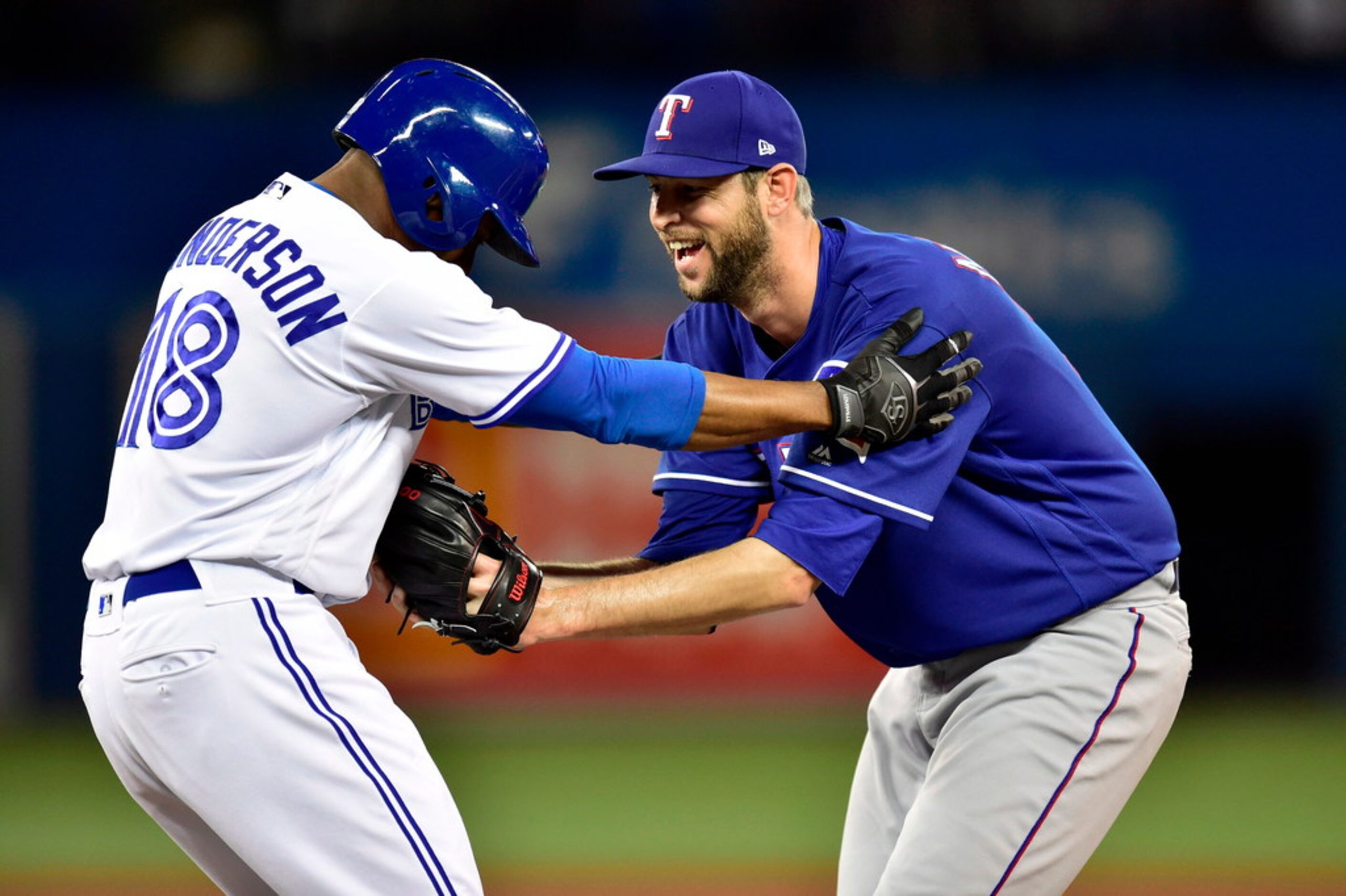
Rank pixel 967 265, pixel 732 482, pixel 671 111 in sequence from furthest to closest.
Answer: pixel 732 482, pixel 671 111, pixel 967 265

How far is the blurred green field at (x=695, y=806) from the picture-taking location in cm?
708

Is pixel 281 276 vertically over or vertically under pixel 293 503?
over

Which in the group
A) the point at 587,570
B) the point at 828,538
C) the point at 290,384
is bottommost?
the point at 587,570

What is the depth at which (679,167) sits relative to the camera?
12.6 ft

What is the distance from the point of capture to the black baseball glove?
137 inches

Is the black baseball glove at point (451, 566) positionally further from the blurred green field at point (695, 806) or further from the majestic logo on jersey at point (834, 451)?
the blurred green field at point (695, 806)

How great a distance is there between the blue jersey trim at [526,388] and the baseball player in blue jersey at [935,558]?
48 cm

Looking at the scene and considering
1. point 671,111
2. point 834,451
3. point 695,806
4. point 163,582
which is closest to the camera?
point 163,582

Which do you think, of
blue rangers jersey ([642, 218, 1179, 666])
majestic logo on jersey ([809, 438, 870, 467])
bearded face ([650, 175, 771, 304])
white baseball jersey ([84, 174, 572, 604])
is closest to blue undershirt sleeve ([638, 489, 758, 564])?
blue rangers jersey ([642, 218, 1179, 666])

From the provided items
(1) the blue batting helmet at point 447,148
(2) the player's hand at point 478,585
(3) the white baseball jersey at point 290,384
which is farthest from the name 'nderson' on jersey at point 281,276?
(2) the player's hand at point 478,585

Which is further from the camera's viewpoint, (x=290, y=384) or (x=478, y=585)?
(x=478, y=585)

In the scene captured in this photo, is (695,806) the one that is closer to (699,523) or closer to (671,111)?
(699,523)

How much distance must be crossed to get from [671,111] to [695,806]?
542 cm

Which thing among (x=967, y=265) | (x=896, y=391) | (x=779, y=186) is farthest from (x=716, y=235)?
(x=896, y=391)
